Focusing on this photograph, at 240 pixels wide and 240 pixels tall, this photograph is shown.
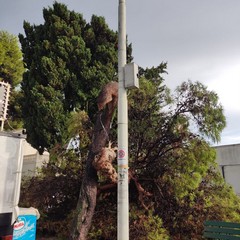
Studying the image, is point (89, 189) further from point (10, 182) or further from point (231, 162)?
point (231, 162)

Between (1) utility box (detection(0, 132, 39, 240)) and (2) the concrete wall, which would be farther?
(2) the concrete wall

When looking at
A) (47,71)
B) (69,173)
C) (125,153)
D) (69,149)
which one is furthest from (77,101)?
(125,153)

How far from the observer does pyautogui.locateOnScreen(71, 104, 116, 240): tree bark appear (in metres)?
6.67

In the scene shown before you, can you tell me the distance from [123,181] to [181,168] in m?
4.09

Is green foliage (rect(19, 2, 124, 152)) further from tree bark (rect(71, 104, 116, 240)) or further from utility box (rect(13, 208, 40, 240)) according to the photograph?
utility box (rect(13, 208, 40, 240))

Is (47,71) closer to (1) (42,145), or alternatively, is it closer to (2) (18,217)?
(1) (42,145)

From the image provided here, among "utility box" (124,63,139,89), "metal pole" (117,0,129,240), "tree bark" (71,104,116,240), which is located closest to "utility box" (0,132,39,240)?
"metal pole" (117,0,129,240)

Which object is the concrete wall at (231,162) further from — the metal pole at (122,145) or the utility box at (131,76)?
the utility box at (131,76)

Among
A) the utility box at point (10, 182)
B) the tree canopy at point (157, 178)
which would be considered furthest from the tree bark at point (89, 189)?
the utility box at point (10, 182)

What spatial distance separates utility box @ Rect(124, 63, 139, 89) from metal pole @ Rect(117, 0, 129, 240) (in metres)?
0.11

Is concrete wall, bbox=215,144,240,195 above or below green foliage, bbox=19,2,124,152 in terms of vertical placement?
below

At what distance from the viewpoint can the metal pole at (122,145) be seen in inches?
174

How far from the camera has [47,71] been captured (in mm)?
12461

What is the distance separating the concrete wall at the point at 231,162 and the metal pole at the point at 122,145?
20.5 m
